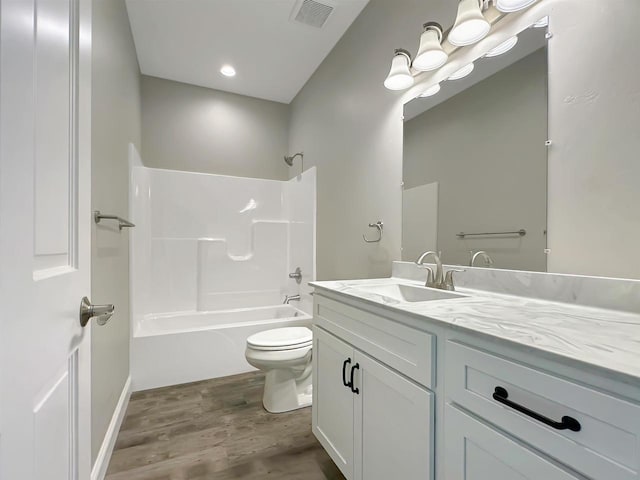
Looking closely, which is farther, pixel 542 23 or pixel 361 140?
pixel 361 140

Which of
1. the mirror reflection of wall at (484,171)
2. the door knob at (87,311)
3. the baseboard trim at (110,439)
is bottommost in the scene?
the baseboard trim at (110,439)

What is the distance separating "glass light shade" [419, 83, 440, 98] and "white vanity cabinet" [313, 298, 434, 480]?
1233 mm

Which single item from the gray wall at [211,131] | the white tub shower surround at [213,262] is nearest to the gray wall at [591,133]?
the white tub shower surround at [213,262]

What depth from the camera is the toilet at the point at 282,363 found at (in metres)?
1.85

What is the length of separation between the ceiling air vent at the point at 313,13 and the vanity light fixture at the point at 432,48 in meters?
0.98

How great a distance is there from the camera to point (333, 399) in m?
1.31

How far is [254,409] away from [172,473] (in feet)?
2.02

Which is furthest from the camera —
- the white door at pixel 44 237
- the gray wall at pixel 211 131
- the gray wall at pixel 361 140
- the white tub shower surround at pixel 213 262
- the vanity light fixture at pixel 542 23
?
the gray wall at pixel 211 131

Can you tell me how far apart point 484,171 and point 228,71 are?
2639 millimetres

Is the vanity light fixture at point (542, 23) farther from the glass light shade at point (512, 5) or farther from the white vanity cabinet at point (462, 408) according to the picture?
the white vanity cabinet at point (462, 408)

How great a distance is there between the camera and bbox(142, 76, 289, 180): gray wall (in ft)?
10.0

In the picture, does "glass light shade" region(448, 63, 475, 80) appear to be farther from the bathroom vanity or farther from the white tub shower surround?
the white tub shower surround

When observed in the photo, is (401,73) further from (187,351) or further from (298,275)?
(187,351)

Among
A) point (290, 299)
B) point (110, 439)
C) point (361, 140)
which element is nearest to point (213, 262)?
point (290, 299)
